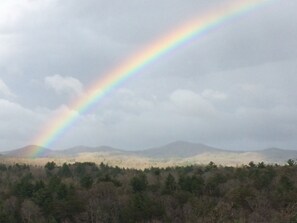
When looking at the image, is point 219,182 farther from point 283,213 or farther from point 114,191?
point 283,213

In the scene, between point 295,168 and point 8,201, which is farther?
point 295,168

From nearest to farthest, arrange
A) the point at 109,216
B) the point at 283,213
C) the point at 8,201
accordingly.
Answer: the point at 283,213 < the point at 109,216 < the point at 8,201

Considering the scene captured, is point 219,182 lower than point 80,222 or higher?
higher

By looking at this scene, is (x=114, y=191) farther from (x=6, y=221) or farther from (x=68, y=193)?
(x=6, y=221)

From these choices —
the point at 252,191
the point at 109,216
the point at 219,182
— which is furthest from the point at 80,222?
the point at 219,182

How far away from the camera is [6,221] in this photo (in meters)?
87.7

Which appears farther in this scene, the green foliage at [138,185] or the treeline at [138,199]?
the green foliage at [138,185]

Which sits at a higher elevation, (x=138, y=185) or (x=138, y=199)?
(x=138, y=185)

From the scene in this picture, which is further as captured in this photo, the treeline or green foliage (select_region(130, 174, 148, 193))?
green foliage (select_region(130, 174, 148, 193))

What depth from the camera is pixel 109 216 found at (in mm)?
109188

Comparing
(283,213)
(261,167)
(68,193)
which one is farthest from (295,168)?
(283,213)

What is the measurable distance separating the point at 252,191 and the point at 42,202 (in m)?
57.0

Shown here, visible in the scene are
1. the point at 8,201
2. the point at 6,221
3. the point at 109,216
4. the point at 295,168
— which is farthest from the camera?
the point at 295,168

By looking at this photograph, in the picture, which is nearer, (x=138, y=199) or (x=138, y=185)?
(x=138, y=199)
